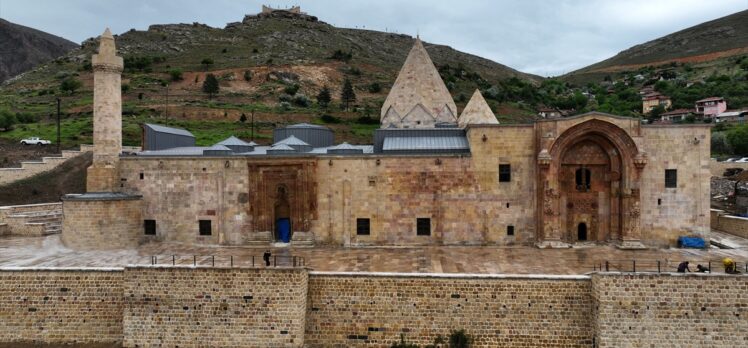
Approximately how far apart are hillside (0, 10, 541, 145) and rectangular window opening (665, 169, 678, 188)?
28.5 metres

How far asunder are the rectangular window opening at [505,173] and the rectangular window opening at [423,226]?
358cm

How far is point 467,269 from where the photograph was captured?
558 inches

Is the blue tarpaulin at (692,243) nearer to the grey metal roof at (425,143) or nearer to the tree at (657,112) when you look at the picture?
the grey metal roof at (425,143)

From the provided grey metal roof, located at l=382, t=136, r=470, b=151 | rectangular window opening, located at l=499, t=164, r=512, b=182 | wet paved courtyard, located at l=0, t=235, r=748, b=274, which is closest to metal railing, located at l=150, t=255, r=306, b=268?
wet paved courtyard, located at l=0, t=235, r=748, b=274

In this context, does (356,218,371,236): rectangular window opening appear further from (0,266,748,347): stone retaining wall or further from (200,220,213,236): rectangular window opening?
(200,220,213,236): rectangular window opening

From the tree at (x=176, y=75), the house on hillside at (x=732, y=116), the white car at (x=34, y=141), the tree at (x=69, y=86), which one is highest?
the tree at (x=176, y=75)

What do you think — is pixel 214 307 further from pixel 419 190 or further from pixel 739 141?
pixel 739 141

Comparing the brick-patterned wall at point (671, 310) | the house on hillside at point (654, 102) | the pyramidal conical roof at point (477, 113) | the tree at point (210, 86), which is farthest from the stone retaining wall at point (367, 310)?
the house on hillside at point (654, 102)

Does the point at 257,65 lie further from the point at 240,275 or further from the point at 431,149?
the point at 240,275

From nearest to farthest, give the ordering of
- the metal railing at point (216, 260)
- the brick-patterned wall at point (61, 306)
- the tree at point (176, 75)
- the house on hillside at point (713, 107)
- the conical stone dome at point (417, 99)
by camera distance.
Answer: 1. the brick-patterned wall at point (61, 306)
2. the metal railing at point (216, 260)
3. the conical stone dome at point (417, 99)
4. the tree at point (176, 75)
5. the house on hillside at point (713, 107)

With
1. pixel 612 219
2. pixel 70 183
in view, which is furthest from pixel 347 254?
pixel 70 183

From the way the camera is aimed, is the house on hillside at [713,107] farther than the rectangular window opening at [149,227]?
Yes

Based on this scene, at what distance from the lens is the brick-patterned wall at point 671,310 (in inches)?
464

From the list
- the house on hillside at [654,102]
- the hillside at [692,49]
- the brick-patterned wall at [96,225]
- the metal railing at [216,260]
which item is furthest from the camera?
A: the hillside at [692,49]
